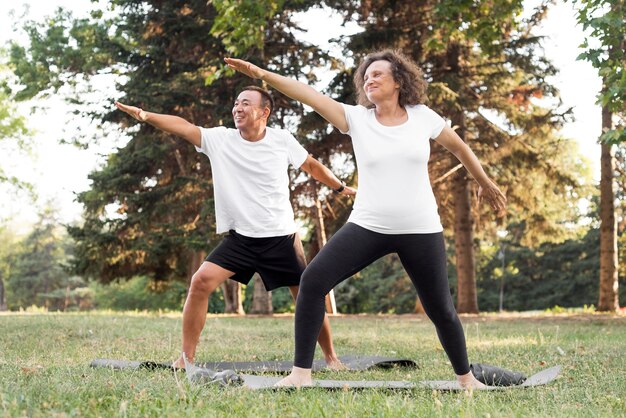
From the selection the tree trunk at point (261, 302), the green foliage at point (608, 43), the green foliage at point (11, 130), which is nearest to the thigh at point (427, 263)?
the green foliage at point (608, 43)

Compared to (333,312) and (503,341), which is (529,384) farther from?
(333,312)

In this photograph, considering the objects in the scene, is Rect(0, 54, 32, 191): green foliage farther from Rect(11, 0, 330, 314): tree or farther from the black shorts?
the black shorts

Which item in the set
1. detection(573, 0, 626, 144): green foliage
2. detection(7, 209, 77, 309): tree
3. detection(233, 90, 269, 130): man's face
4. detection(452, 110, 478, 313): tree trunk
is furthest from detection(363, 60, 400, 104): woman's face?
detection(7, 209, 77, 309): tree

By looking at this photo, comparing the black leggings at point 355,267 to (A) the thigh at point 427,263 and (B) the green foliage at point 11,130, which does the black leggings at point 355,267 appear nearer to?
(A) the thigh at point 427,263

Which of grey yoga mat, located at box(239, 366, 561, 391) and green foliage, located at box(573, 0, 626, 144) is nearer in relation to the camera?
grey yoga mat, located at box(239, 366, 561, 391)

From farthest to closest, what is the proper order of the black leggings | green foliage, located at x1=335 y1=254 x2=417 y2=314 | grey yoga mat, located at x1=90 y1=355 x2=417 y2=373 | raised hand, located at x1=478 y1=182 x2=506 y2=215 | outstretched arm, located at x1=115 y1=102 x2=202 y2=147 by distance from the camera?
1. green foliage, located at x1=335 y1=254 x2=417 y2=314
2. grey yoga mat, located at x1=90 y1=355 x2=417 y2=373
3. outstretched arm, located at x1=115 y1=102 x2=202 y2=147
4. raised hand, located at x1=478 y1=182 x2=506 y2=215
5. the black leggings

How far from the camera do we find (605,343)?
8.45 metres

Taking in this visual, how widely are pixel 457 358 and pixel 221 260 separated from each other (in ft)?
6.65

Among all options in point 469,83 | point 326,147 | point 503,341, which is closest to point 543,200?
point 469,83

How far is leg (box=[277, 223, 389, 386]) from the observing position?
14.7 feet

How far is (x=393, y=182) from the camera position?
14.6ft

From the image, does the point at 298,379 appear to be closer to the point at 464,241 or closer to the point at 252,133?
the point at 252,133

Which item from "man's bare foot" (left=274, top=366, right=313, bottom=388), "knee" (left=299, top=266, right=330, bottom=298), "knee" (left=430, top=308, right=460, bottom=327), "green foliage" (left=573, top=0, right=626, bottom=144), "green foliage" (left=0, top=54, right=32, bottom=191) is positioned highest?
"green foliage" (left=0, top=54, right=32, bottom=191)

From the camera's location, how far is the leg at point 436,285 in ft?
14.7
